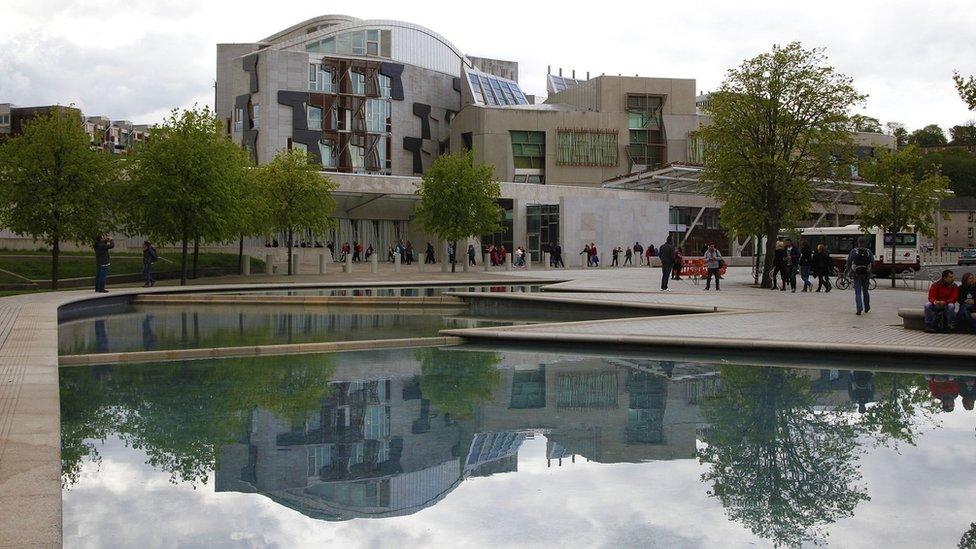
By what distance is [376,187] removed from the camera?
5425cm

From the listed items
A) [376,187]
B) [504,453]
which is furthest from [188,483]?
[376,187]

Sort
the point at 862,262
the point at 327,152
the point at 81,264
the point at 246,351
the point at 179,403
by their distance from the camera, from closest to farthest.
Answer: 1. the point at 179,403
2. the point at 246,351
3. the point at 862,262
4. the point at 81,264
5. the point at 327,152

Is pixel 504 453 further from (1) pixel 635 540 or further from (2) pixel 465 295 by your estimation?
(2) pixel 465 295

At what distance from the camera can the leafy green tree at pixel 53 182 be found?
1209 inches

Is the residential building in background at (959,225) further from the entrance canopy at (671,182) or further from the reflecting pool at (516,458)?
the reflecting pool at (516,458)


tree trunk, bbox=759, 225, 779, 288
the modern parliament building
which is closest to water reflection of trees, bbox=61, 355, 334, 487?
tree trunk, bbox=759, 225, 779, 288

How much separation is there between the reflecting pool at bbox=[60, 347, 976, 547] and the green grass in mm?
25023

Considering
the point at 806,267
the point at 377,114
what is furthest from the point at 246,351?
the point at 377,114

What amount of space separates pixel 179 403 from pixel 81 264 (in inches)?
1159

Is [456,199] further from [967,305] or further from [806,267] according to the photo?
[967,305]

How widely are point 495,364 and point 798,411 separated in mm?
4639

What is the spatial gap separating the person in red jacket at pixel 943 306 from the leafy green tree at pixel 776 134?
14.6m

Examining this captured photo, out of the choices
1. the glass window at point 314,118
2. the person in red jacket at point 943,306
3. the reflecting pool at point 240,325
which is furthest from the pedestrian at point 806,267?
the glass window at point 314,118

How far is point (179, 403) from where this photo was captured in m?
9.87
